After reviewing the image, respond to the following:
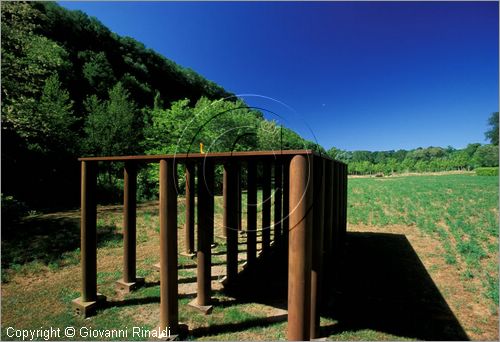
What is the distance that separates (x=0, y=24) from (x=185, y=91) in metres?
57.3

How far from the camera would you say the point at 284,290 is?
255 inches

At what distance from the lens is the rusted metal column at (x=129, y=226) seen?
6137 mm

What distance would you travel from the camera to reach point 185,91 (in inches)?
2557

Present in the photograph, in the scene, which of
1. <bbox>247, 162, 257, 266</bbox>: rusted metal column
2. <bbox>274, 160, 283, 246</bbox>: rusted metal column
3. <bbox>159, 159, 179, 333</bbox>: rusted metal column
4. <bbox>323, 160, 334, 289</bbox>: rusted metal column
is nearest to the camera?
<bbox>159, 159, 179, 333</bbox>: rusted metal column

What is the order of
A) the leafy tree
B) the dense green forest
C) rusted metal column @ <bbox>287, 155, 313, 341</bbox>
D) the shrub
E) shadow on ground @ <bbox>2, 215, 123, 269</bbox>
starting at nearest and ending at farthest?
rusted metal column @ <bbox>287, 155, 313, 341</bbox>, shadow on ground @ <bbox>2, 215, 123, 269</bbox>, the dense green forest, the shrub, the leafy tree

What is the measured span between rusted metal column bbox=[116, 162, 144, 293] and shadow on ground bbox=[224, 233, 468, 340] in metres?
2.44

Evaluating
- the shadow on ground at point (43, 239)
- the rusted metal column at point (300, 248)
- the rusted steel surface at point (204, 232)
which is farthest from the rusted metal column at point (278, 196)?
the shadow on ground at point (43, 239)

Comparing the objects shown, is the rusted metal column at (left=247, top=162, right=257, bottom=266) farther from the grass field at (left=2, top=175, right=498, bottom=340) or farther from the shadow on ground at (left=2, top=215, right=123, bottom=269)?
the shadow on ground at (left=2, top=215, right=123, bottom=269)

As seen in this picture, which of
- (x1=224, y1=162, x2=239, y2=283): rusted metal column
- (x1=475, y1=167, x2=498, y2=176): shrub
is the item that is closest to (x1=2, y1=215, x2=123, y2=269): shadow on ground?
(x1=224, y1=162, x2=239, y2=283): rusted metal column

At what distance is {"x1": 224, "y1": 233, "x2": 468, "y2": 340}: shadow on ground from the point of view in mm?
4883

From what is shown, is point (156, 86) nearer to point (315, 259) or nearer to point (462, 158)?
point (315, 259)

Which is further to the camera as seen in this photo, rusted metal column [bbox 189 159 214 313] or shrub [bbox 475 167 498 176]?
shrub [bbox 475 167 498 176]

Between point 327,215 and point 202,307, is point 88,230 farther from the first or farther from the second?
point 327,215

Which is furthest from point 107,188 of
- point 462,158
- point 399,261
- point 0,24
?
point 462,158
